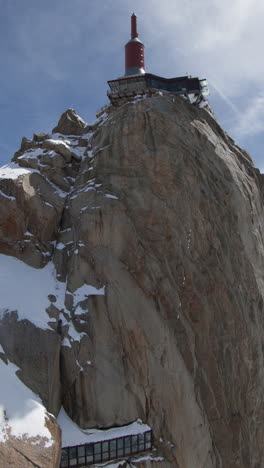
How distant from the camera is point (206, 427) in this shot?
2953 cm

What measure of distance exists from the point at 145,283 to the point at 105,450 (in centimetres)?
1169

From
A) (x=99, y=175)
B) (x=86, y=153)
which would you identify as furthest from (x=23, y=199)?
(x=86, y=153)

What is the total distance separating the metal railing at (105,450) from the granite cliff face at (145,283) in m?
0.98

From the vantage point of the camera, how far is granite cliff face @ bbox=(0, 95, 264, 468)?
26922 mm

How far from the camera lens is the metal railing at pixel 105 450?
24438 millimetres

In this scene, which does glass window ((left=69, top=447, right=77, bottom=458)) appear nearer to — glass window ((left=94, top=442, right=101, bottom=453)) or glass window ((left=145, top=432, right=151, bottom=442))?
glass window ((left=94, top=442, right=101, bottom=453))

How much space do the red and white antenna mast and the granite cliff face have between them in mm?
13540

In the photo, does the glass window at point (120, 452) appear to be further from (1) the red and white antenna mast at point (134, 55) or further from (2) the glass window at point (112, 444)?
(1) the red and white antenna mast at point (134, 55)

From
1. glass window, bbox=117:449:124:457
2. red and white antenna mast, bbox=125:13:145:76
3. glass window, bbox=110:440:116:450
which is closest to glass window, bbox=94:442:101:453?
glass window, bbox=110:440:116:450

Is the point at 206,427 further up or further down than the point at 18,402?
further down

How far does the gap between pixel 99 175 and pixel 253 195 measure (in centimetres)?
1749

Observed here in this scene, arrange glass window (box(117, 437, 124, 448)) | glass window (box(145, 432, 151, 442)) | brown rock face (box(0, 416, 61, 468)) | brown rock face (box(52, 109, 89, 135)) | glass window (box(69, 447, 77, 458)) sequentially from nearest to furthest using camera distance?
1. brown rock face (box(0, 416, 61, 468))
2. glass window (box(69, 447, 77, 458))
3. glass window (box(117, 437, 124, 448))
4. glass window (box(145, 432, 151, 442))
5. brown rock face (box(52, 109, 89, 135))

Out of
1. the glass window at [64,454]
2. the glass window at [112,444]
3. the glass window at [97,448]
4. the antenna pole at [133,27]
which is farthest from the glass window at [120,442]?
the antenna pole at [133,27]

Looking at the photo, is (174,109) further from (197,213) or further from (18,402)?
(18,402)
